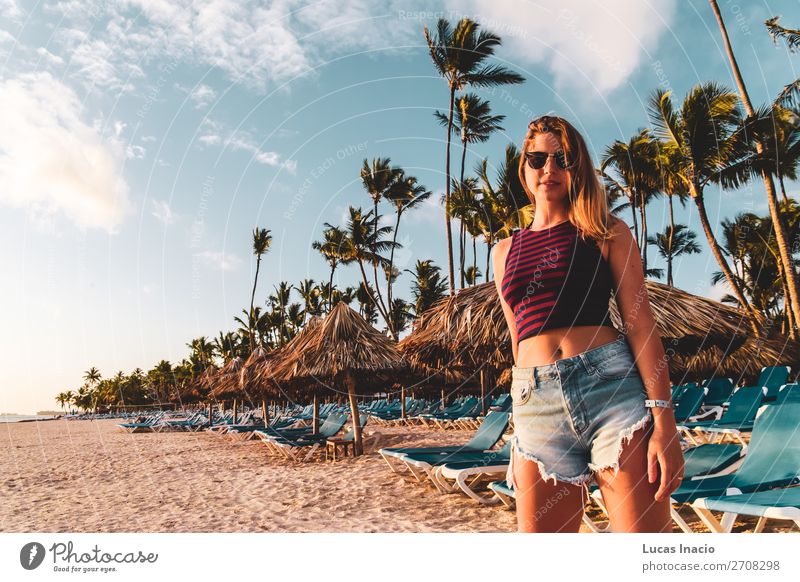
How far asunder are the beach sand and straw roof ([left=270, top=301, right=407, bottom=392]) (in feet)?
5.86

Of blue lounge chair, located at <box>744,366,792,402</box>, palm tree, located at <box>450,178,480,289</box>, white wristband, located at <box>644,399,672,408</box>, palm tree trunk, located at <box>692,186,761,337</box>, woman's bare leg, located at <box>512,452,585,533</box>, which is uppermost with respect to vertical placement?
palm tree, located at <box>450,178,480,289</box>

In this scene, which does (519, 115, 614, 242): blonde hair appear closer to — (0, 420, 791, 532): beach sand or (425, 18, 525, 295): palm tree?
(0, 420, 791, 532): beach sand

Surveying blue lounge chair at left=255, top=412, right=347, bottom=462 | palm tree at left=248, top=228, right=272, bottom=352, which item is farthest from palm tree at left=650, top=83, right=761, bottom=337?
palm tree at left=248, top=228, right=272, bottom=352

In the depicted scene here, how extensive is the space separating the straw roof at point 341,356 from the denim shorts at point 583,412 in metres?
9.85

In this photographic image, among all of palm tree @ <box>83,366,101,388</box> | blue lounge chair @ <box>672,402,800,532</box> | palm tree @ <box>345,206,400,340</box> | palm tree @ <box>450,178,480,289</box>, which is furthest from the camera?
palm tree @ <box>83,366,101,388</box>

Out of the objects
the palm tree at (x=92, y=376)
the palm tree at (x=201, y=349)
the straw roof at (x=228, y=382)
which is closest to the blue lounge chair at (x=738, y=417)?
the straw roof at (x=228, y=382)

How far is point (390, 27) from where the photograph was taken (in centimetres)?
451

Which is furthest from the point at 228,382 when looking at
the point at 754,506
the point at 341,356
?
the point at 754,506

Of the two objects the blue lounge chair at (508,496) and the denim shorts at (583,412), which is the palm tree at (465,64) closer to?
the blue lounge chair at (508,496)

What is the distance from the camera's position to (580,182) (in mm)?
1534

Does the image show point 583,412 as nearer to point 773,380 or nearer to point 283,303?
point 773,380

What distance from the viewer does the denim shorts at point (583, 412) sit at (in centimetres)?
129

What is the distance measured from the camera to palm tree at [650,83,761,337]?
44.7 feet

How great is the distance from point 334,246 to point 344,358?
23477 millimetres
